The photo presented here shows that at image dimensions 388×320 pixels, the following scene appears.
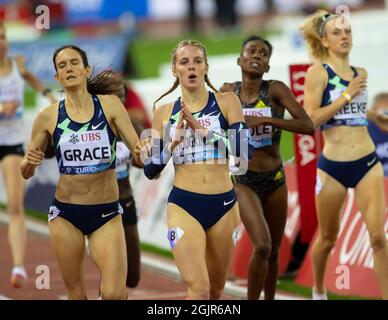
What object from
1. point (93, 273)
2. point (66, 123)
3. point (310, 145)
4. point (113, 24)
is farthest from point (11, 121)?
point (113, 24)

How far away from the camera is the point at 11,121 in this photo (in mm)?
14336

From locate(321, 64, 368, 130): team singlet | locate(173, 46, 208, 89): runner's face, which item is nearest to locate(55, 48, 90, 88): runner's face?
locate(173, 46, 208, 89): runner's face

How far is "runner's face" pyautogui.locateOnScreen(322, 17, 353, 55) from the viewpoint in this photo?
1170 centimetres

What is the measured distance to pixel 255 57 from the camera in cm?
1138

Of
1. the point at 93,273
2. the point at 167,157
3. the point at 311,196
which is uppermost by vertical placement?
the point at 167,157

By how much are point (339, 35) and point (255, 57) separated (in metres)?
0.85

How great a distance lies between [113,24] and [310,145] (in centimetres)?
3163

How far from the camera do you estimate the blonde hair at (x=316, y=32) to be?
1194cm

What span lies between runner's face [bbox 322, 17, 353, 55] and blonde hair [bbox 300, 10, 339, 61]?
0.34 ft

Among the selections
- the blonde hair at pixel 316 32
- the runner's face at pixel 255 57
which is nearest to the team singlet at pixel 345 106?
the blonde hair at pixel 316 32

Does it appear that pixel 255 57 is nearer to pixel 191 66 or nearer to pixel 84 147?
pixel 191 66

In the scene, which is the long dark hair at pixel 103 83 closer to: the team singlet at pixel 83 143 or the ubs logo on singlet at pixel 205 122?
the team singlet at pixel 83 143

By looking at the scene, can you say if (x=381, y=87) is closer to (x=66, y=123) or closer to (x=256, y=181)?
(x=256, y=181)

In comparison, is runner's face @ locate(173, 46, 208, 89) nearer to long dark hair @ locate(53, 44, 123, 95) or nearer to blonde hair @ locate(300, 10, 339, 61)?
long dark hair @ locate(53, 44, 123, 95)
